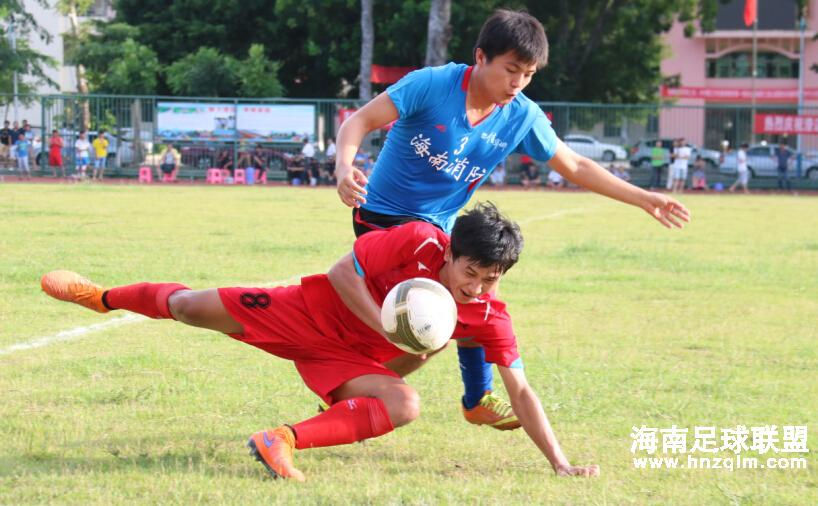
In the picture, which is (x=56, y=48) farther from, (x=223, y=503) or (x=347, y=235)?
(x=223, y=503)

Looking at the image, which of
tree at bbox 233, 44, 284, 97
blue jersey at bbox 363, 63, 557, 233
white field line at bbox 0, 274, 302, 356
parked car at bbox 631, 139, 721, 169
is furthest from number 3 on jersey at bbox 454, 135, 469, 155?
tree at bbox 233, 44, 284, 97

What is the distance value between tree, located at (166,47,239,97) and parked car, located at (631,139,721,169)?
12921mm

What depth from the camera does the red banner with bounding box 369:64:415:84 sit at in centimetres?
3581

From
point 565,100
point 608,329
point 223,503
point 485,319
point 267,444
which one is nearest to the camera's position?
point 223,503

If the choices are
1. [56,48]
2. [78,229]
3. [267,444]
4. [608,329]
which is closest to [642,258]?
[608,329]

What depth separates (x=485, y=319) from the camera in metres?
4.48

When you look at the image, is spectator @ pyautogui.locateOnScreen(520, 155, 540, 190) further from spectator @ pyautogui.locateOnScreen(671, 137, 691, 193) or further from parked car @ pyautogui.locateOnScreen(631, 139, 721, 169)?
spectator @ pyautogui.locateOnScreen(671, 137, 691, 193)

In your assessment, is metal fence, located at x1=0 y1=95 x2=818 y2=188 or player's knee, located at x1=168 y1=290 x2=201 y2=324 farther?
metal fence, located at x1=0 y1=95 x2=818 y2=188

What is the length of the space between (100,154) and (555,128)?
506 inches

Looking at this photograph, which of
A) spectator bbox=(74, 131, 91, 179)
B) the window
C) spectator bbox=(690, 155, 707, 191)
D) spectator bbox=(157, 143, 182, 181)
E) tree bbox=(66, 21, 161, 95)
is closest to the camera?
spectator bbox=(74, 131, 91, 179)

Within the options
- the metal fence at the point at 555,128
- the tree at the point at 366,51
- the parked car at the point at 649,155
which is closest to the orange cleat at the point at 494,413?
the metal fence at the point at 555,128

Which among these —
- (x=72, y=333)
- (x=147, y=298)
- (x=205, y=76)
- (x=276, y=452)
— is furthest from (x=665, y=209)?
(x=205, y=76)

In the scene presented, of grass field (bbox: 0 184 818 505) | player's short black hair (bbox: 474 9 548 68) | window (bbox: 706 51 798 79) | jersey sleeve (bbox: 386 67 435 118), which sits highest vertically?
window (bbox: 706 51 798 79)

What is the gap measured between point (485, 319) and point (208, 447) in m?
1.24
